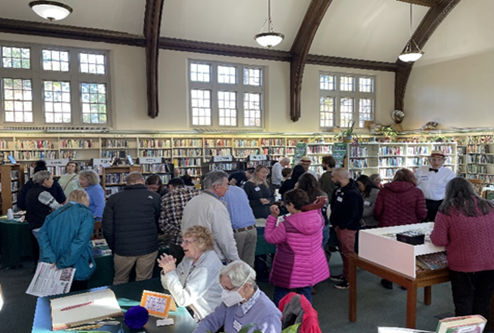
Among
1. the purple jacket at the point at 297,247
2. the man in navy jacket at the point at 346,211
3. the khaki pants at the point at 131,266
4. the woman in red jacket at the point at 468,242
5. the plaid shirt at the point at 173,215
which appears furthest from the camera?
the man in navy jacket at the point at 346,211

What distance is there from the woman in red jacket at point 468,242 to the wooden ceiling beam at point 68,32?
9573 mm

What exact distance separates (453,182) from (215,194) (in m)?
2.06

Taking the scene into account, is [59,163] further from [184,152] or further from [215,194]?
[215,194]

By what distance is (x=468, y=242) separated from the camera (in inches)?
116

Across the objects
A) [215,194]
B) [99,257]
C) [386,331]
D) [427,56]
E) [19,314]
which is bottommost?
[19,314]

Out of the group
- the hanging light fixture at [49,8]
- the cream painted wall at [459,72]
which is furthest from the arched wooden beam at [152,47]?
the cream painted wall at [459,72]

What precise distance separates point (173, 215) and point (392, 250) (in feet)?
6.96

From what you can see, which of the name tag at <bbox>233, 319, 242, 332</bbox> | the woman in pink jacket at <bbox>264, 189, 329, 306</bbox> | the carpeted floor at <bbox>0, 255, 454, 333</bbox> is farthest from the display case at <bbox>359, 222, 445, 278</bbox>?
the name tag at <bbox>233, 319, 242, 332</bbox>

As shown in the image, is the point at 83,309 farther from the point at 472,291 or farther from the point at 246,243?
the point at 472,291

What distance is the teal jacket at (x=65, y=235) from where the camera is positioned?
327 centimetres

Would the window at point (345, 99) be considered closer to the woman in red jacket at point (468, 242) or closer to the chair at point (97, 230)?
the chair at point (97, 230)

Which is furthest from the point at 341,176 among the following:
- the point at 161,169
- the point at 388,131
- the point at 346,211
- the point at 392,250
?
the point at 388,131

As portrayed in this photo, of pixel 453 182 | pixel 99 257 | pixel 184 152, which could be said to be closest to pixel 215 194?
pixel 99 257

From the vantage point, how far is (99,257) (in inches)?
149
